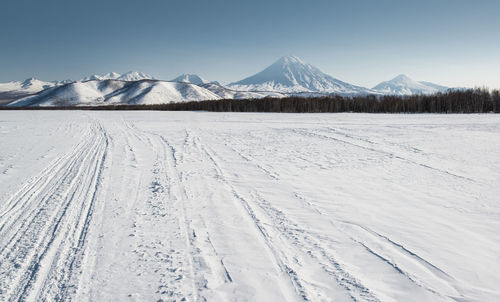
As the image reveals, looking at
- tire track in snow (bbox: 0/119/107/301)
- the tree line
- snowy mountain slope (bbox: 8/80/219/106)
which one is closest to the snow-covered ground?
tire track in snow (bbox: 0/119/107/301)

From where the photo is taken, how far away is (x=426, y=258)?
305 centimetres

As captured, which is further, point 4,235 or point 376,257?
point 4,235

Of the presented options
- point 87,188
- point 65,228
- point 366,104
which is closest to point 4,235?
Result: point 65,228

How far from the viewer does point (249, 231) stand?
12.0ft

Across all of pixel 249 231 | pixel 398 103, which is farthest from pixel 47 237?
pixel 398 103

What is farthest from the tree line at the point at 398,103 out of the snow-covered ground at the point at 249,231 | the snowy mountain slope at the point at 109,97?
the snowy mountain slope at the point at 109,97

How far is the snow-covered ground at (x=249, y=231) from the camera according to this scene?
2.57 metres

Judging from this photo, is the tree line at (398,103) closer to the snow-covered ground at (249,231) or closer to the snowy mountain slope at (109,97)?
the snow-covered ground at (249,231)

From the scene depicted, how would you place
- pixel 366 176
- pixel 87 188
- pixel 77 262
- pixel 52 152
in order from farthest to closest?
1. pixel 52 152
2. pixel 366 176
3. pixel 87 188
4. pixel 77 262

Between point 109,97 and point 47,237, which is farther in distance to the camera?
point 109,97

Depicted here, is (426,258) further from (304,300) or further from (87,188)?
(87,188)

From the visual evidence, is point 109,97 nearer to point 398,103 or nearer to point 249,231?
point 398,103

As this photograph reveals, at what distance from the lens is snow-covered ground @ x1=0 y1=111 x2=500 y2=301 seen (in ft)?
8.43

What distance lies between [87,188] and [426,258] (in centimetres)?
519
